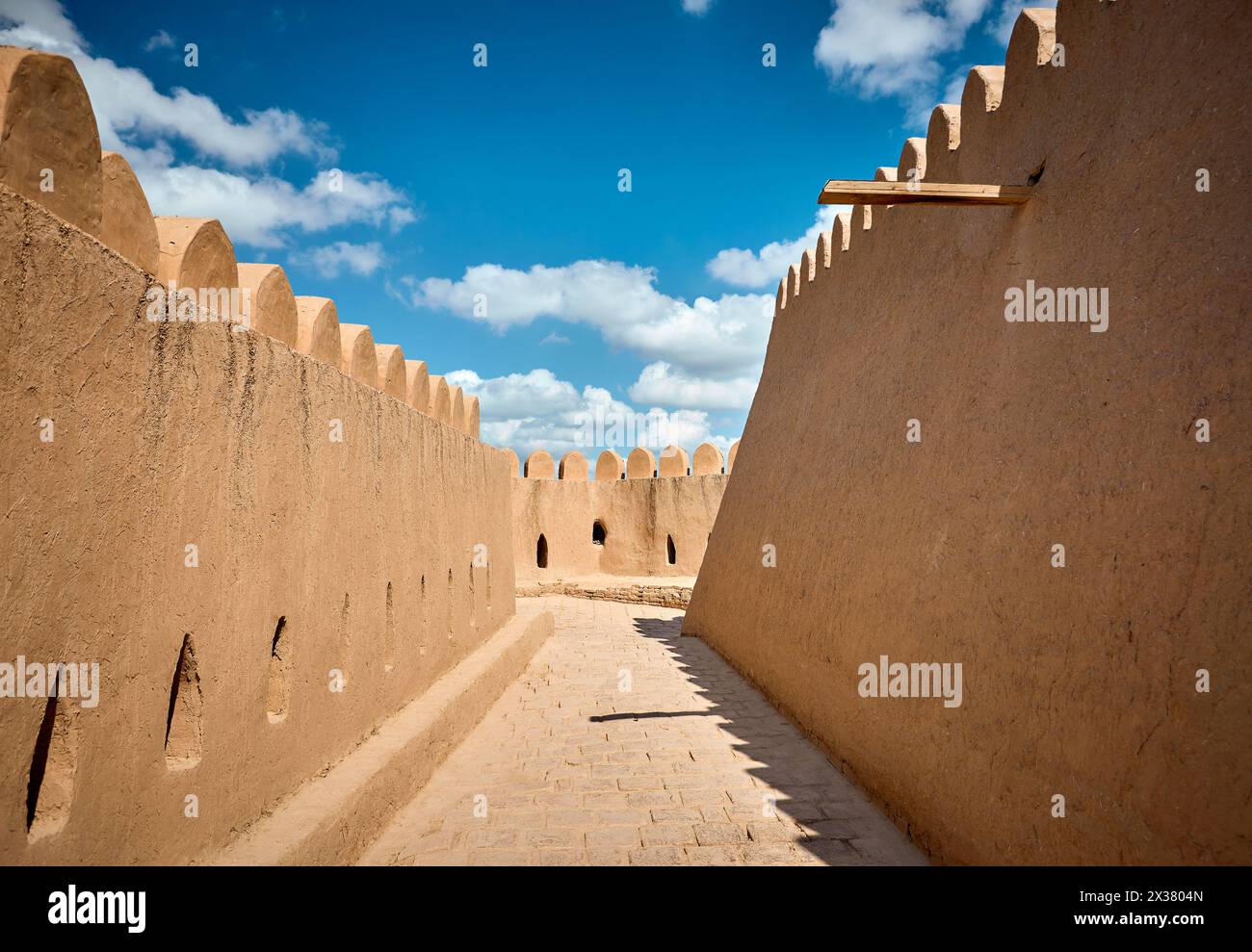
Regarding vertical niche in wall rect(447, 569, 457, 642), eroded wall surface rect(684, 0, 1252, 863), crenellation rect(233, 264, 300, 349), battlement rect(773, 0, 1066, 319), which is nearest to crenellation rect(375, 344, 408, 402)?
crenellation rect(233, 264, 300, 349)

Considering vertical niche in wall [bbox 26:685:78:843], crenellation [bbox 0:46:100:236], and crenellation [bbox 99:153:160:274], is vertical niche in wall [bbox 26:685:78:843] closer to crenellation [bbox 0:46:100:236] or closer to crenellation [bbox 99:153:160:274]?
crenellation [bbox 0:46:100:236]

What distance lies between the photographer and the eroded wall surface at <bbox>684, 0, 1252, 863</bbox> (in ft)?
7.83

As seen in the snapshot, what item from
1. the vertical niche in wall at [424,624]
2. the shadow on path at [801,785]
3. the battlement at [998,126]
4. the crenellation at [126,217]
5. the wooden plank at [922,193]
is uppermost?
the battlement at [998,126]

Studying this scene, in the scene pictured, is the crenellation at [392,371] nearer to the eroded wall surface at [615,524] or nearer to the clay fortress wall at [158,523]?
the clay fortress wall at [158,523]

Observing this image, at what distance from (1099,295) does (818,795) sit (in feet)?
11.7

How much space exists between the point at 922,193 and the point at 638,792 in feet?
13.9

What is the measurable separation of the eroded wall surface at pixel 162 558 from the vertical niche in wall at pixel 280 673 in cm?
1

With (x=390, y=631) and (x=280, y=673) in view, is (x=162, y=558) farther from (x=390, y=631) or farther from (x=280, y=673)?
(x=390, y=631)

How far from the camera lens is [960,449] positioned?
418 cm

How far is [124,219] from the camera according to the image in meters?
2.87

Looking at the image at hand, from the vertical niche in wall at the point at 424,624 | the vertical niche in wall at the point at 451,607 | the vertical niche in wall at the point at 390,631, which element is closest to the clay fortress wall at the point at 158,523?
the vertical niche in wall at the point at 390,631

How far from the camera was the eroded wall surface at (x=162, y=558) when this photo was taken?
2.10 meters

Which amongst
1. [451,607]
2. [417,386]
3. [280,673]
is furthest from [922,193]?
[451,607]

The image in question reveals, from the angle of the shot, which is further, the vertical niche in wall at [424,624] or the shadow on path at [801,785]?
the vertical niche in wall at [424,624]
